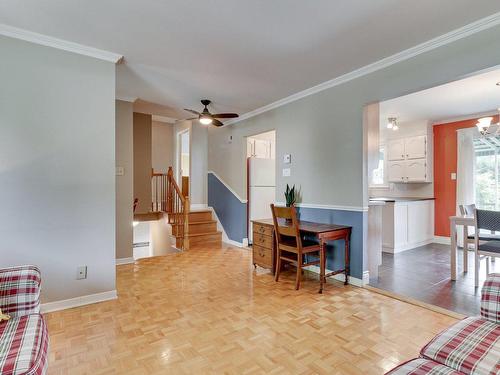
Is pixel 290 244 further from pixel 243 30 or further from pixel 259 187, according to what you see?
pixel 243 30

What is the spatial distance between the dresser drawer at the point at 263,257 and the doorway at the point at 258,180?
1249 millimetres

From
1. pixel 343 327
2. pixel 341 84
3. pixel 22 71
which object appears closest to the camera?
pixel 343 327

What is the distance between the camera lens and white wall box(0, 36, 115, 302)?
2248mm

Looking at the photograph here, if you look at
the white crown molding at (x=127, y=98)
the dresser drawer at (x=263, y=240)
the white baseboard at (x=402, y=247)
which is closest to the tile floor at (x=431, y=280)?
the white baseboard at (x=402, y=247)

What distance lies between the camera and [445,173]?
502cm

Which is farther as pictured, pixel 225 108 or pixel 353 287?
pixel 225 108

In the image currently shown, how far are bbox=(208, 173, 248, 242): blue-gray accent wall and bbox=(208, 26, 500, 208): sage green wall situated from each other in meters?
1.14

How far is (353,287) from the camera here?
300 centimetres

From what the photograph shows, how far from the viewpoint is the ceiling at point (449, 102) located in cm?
325

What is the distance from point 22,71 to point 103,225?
1494mm

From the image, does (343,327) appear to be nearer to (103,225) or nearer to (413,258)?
(103,225)

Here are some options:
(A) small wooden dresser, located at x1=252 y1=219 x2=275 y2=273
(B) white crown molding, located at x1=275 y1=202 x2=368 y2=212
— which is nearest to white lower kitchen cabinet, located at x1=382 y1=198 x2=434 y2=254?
(B) white crown molding, located at x1=275 y1=202 x2=368 y2=212

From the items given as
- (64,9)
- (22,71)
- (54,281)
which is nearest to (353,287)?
(54,281)

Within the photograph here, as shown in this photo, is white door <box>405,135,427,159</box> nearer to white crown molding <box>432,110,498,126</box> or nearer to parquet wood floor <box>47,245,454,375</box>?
white crown molding <box>432,110,498,126</box>
